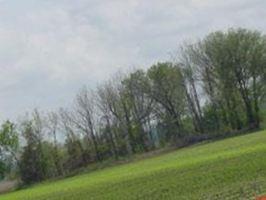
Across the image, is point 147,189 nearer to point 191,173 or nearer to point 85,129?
point 191,173

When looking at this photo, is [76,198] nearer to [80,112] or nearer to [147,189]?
[147,189]

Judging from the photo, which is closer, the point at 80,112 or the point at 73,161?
the point at 73,161

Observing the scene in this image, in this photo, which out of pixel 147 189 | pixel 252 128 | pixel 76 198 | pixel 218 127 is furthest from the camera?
pixel 218 127

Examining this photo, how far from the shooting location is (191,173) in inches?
1505

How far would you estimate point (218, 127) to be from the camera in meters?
101

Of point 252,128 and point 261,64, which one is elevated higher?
point 261,64

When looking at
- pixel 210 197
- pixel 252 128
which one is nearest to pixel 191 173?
pixel 210 197

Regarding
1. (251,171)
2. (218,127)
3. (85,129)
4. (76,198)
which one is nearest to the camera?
(251,171)

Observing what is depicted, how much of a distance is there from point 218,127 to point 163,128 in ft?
29.4

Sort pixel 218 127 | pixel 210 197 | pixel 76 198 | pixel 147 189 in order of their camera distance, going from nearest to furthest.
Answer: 1. pixel 210 197
2. pixel 147 189
3. pixel 76 198
4. pixel 218 127

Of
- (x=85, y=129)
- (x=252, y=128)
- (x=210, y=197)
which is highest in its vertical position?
(x=85, y=129)

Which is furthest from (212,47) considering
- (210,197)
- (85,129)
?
(210,197)

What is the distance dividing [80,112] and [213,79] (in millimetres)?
24545

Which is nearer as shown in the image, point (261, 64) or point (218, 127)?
point (261, 64)
